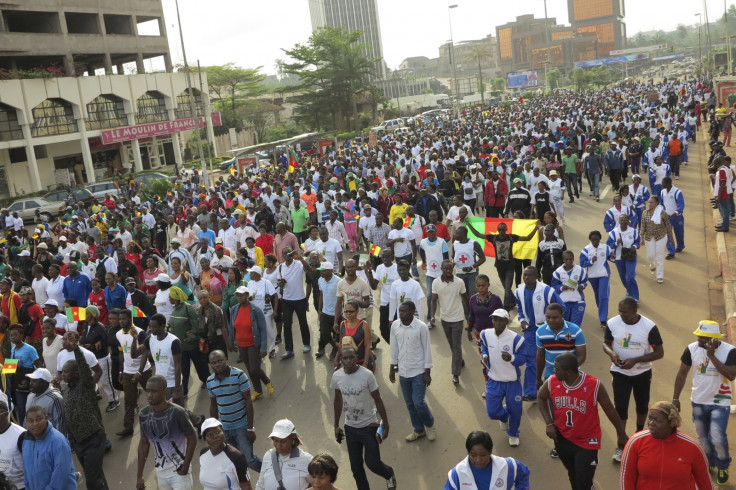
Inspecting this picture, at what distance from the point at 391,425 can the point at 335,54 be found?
189 feet

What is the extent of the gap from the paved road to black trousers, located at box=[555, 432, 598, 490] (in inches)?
29.4

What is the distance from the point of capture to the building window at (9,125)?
36656 millimetres

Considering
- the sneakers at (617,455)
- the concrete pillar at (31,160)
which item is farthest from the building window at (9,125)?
the sneakers at (617,455)

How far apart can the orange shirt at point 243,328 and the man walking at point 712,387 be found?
480 centimetres

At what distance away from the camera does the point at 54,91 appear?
38125 millimetres

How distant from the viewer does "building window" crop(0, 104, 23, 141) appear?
36.7 meters

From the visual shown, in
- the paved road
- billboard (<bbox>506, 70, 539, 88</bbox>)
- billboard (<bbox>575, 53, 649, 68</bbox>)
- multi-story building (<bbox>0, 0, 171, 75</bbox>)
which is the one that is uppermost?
multi-story building (<bbox>0, 0, 171, 75</bbox>)

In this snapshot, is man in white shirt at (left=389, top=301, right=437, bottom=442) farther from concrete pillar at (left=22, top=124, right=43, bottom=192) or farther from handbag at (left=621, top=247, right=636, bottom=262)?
concrete pillar at (left=22, top=124, right=43, bottom=192)

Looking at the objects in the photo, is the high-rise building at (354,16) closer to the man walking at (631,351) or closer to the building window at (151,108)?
the building window at (151,108)

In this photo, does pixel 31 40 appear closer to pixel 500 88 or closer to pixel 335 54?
pixel 335 54

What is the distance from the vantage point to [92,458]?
20.7ft

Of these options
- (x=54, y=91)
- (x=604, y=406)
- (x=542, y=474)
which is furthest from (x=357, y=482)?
(x=54, y=91)

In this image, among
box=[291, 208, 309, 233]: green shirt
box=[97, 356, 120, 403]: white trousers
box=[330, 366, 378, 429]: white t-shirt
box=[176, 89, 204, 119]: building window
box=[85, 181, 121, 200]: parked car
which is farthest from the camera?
box=[176, 89, 204, 119]: building window

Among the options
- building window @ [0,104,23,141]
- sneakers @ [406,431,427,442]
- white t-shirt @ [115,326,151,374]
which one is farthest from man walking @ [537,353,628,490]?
building window @ [0,104,23,141]
